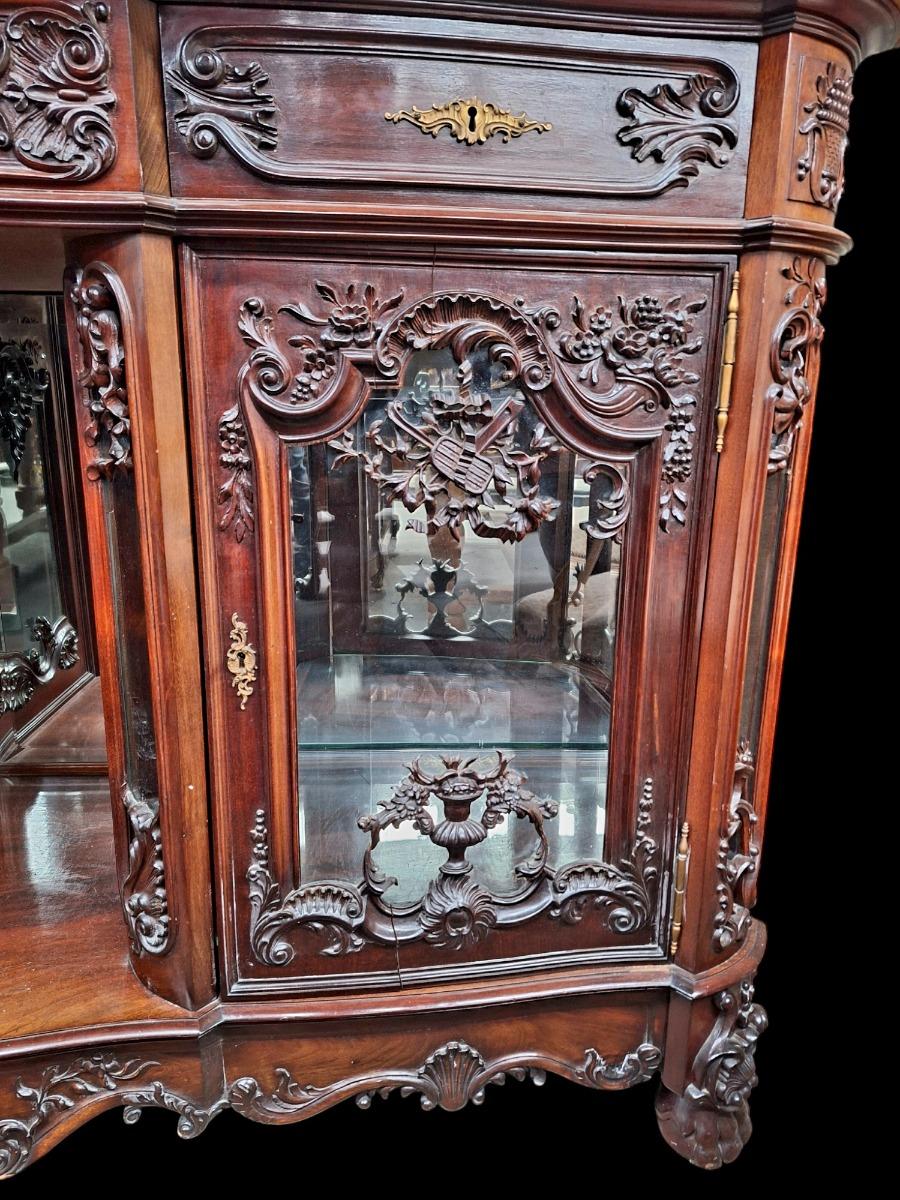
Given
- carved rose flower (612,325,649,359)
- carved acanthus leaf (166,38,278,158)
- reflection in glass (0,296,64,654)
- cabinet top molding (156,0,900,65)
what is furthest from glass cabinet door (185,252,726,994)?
reflection in glass (0,296,64,654)

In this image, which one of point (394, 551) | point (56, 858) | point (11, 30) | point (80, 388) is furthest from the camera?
point (56, 858)

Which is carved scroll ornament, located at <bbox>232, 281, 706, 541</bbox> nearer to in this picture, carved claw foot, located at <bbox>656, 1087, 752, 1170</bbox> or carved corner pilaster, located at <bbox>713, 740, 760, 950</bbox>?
carved corner pilaster, located at <bbox>713, 740, 760, 950</bbox>

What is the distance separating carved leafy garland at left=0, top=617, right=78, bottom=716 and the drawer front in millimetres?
941

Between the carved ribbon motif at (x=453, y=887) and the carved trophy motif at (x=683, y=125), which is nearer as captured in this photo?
the carved trophy motif at (x=683, y=125)

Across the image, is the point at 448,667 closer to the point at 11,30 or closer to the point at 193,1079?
the point at 193,1079

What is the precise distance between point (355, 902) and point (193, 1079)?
298 millimetres

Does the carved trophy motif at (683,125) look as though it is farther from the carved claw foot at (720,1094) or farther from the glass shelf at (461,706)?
the carved claw foot at (720,1094)

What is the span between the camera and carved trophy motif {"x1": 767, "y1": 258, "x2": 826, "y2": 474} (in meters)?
0.95

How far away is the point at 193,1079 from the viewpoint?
1062mm

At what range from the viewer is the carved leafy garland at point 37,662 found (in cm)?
148

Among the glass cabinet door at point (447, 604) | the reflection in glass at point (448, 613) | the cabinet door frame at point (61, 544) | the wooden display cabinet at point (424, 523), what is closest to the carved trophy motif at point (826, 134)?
the wooden display cabinet at point (424, 523)

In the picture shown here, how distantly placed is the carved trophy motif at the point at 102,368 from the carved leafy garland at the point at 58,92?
10cm

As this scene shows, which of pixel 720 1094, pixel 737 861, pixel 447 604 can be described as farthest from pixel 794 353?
pixel 720 1094

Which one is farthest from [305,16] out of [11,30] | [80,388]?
[80,388]
